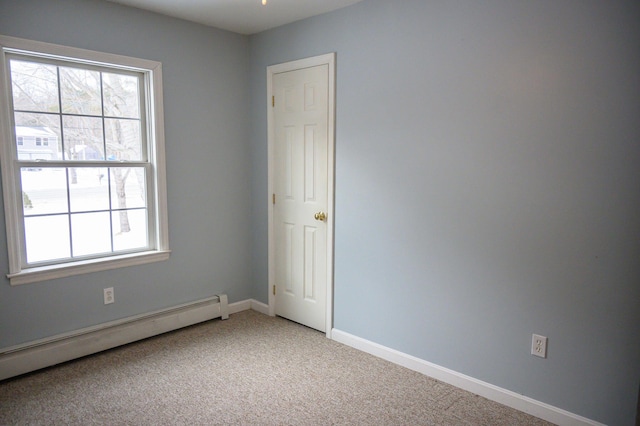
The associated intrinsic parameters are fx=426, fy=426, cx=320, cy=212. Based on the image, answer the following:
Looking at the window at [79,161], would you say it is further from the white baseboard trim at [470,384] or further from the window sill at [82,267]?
the white baseboard trim at [470,384]

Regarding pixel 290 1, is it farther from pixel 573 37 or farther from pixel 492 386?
pixel 492 386

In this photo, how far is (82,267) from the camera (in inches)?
121

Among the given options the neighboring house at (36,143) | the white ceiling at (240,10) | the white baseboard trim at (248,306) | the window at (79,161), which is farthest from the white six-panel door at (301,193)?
the neighboring house at (36,143)

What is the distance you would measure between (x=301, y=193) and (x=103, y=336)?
1.88 meters

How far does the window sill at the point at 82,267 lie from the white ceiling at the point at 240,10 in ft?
6.25

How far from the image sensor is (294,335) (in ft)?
11.7

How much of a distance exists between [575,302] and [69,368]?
3221 mm

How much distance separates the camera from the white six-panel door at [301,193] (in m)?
3.45

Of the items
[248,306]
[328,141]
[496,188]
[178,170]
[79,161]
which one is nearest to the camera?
[496,188]

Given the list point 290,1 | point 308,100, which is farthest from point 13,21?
point 308,100

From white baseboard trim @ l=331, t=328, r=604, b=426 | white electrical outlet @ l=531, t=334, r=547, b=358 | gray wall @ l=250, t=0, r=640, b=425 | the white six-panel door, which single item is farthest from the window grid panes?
white electrical outlet @ l=531, t=334, r=547, b=358

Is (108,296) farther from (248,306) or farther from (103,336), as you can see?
(248,306)

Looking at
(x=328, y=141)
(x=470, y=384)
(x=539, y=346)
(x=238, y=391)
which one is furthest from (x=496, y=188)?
(x=238, y=391)

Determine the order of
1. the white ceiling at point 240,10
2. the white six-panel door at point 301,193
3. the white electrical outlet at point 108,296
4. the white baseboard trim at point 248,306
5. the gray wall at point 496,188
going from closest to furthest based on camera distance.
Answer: the gray wall at point 496,188 → the white ceiling at point 240,10 → the white electrical outlet at point 108,296 → the white six-panel door at point 301,193 → the white baseboard trim at point 248,306
